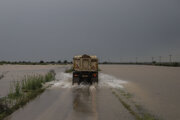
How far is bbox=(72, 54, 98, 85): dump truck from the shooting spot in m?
24.5

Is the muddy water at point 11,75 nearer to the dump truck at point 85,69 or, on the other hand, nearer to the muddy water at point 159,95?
the dump truck at point 85,69

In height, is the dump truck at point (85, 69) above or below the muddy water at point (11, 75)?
above

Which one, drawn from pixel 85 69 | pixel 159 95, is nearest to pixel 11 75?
pixel 85 69

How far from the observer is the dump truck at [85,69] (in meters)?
24.5

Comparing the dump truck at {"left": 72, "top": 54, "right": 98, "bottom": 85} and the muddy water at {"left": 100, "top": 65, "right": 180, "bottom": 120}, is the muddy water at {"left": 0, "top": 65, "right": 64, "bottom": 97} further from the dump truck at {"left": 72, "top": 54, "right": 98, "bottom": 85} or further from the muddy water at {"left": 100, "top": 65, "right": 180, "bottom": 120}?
the muddy water at {"left": 100, "top": 65, "right": 180, "bottom": 120}

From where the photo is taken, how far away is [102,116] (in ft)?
31.2

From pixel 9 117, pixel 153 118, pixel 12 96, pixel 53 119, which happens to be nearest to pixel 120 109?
pixel 153 118

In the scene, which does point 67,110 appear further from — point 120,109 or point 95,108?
point 120,109

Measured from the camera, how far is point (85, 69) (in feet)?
81.6

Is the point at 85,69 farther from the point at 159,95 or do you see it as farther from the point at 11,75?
the point at 11,75

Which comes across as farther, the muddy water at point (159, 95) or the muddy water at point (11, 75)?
the muddy water at point (11, 75)

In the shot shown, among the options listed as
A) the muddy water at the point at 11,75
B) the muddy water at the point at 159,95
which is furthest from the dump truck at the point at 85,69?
the muddy water at the point at 11,75

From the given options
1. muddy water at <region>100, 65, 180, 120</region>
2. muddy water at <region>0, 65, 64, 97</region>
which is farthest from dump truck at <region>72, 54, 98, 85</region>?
muddy water at <region>0, 65, 64, 97</region>

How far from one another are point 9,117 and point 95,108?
4.18 m
